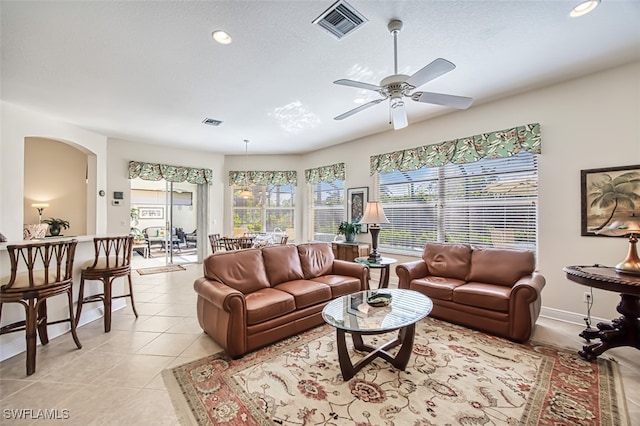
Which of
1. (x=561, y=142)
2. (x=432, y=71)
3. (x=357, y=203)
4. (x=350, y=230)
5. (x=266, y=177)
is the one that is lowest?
(x=350, y=230)

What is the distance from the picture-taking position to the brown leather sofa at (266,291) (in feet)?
8.09

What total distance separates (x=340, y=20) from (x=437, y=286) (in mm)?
3012

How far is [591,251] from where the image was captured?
10.3ft

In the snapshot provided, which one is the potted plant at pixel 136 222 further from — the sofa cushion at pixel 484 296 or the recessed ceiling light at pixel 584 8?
the recessed ceiling light at pixel 584 8

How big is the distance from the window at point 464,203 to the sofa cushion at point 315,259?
1.87 m

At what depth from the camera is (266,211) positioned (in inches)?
289

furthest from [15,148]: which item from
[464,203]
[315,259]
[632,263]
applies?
[632,263]

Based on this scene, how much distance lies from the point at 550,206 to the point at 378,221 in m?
2.15

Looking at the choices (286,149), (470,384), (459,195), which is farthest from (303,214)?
(470,384)

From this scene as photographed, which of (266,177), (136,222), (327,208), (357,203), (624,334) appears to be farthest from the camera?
(136,222)

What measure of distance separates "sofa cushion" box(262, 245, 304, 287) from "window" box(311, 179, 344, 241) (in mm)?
2810

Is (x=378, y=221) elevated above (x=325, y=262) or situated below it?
above

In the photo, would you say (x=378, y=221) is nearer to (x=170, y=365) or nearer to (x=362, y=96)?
(x=362, y=96)

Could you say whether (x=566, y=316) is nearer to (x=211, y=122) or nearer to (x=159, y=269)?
(x=211, y=122)
